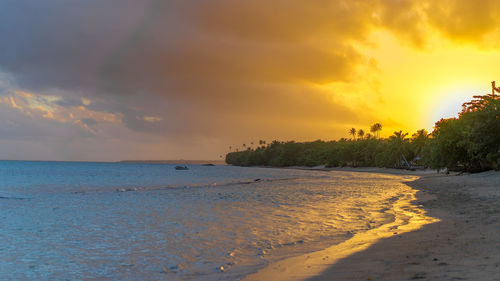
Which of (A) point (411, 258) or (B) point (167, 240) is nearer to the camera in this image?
(A) point (411, 258)

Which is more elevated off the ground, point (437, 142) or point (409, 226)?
point (437, 142)

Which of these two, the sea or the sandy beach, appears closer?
the sandy beach

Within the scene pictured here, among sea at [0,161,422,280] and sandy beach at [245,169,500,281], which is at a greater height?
sandy beach at [245,169,500,281]

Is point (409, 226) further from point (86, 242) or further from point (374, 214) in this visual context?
point (86, 242)

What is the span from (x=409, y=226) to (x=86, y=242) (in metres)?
12.5

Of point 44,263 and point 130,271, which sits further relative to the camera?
point 44,263

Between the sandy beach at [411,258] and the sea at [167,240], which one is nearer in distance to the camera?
the sandy beach at [411,258]

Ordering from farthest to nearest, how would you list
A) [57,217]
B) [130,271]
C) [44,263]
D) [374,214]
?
[57,217] → [374,214] → [44,263] → [130,271]

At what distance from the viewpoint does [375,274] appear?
7.68 m

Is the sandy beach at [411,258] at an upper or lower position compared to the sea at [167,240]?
upper

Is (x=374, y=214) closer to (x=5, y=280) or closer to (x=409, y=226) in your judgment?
(x=409, y=226)

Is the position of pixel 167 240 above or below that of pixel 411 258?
below

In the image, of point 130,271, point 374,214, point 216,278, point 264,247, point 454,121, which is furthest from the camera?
point 454,121

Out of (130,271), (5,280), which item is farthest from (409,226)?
(5,280)
